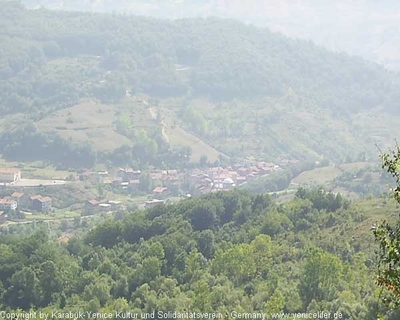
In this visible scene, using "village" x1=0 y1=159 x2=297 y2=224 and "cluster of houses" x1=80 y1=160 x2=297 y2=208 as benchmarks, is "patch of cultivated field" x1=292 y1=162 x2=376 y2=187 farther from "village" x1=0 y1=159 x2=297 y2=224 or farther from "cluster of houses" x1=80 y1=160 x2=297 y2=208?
"cluster of houses" x1=80 y1=160 x2=297 y2=208

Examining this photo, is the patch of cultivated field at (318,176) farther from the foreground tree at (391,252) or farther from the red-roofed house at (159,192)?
the foreground tree at (391,252)

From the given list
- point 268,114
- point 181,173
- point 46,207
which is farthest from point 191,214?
point 268,114

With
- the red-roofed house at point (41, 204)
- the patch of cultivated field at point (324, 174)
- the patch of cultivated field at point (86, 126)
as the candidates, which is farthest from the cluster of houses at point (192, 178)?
the red-roofed house at point (41, 204)

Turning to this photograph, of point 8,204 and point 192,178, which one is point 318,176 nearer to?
point 192,178

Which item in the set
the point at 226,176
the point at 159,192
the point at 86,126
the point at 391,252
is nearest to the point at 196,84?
the point at 86,126

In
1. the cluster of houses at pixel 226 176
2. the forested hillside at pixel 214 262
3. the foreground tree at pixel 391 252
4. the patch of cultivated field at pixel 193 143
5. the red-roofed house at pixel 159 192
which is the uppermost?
the foreground tree at pixel 391 252

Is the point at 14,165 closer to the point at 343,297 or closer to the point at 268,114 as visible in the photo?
the point at 268,114

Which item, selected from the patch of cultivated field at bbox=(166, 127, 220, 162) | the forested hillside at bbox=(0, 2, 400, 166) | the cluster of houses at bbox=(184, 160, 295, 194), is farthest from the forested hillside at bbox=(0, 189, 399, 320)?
the patch of cultivated field at bbox=(166, 127, 220, 162)
